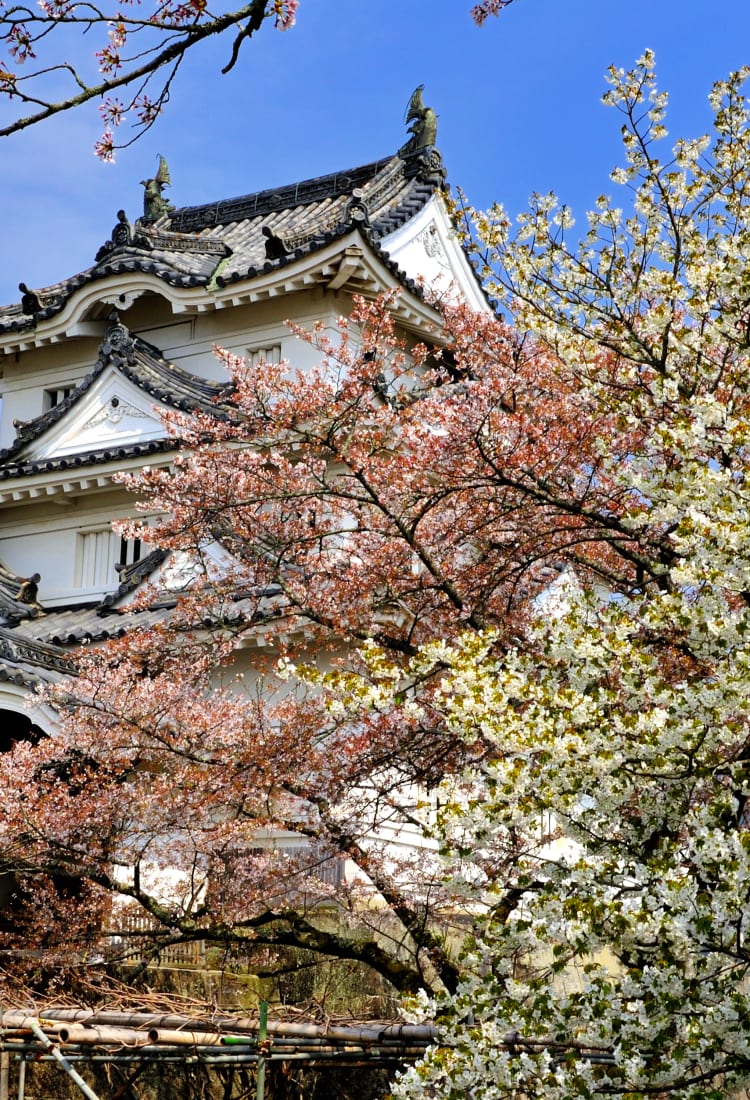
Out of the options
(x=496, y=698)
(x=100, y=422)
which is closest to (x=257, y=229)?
(x=100, y=422)

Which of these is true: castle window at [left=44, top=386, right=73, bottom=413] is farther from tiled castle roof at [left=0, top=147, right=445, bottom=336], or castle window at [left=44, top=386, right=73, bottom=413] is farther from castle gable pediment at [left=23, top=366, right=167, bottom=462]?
castle gable pediment at [left=23, top=366, right=167, bottom=462]

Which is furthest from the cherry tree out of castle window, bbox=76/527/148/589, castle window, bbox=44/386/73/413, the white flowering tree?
castle window, bbox=44/386/73/413

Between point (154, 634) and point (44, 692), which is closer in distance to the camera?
point (154, 634)

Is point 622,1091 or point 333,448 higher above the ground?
point 333,448

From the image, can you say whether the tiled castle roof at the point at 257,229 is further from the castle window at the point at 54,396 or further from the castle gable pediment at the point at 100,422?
the castle gable pediment at the point at 100,422

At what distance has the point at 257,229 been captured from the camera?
995 inches

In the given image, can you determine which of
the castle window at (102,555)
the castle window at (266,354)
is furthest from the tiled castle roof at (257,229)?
the castle window at (102,555)

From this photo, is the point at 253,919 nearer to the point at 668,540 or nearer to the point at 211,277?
the point at 668,540

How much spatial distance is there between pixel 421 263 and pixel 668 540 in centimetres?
1615

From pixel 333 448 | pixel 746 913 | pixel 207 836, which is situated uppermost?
pixel 333 448

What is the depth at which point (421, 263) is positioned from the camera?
23.8 meters

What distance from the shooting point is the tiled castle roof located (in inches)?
827

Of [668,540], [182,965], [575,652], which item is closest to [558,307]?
[668,540]

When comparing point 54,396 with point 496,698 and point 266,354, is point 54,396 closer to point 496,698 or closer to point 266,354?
point 266,354
